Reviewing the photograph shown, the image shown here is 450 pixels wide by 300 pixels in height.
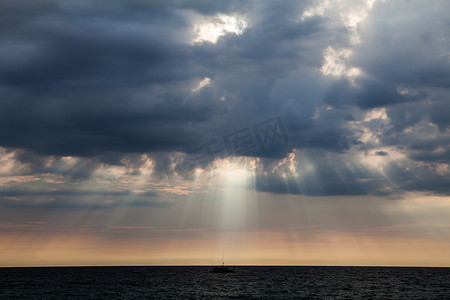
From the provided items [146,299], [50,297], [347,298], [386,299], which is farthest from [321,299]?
[50,297]

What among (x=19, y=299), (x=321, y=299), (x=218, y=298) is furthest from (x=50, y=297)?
(x=321, y=299)

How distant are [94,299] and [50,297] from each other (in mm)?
14113

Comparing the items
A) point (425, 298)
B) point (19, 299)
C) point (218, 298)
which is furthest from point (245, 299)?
point (19, 299)

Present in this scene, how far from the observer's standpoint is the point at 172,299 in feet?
333

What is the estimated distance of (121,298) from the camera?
105 m

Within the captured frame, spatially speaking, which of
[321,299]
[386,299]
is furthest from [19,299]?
[386,299]

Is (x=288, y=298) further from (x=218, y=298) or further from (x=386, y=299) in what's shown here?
(x=386, y=299)

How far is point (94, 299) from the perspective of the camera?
336ft

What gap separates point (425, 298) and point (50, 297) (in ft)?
309

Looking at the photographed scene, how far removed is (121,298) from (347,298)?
5489 cm

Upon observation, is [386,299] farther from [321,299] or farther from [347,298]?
[321,299]

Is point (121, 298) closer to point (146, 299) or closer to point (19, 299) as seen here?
point (146, 299)

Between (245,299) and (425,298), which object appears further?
(425,298)

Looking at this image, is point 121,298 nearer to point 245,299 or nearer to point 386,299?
point 245,299
